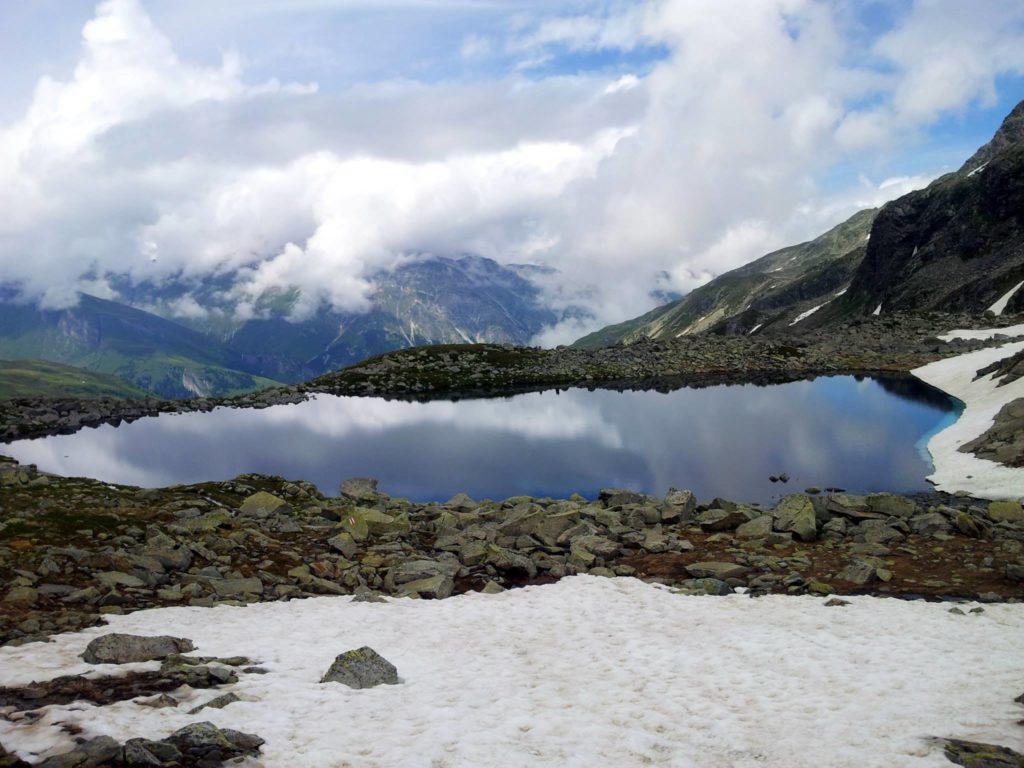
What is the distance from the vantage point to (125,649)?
46.8 ft

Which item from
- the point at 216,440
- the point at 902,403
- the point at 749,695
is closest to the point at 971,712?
the point at 749,695

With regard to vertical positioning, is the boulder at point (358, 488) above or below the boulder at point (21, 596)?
below

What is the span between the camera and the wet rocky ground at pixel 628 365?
98562mm

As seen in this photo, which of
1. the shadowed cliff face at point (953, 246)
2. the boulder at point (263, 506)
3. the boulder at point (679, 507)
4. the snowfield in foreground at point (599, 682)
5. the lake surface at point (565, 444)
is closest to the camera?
the snowfield in foreground at point (599, 682)

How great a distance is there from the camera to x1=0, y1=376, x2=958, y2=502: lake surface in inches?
1775

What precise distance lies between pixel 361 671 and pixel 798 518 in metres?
19.9

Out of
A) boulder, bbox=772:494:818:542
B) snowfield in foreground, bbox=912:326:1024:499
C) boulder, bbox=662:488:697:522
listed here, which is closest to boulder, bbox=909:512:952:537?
boulder, bbox=772:494:818:542

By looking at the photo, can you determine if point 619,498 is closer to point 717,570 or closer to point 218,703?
point 717,570

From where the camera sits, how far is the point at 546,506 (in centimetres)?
3406

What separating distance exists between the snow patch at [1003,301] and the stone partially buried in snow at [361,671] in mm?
134006

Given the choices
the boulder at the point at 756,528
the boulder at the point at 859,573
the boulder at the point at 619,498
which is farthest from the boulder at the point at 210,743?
the boulder at the point at 619,498

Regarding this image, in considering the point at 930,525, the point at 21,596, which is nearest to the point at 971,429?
the point at 930,525

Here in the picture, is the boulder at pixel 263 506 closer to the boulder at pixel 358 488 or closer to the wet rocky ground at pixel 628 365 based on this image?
the boulder at pixel 358 488

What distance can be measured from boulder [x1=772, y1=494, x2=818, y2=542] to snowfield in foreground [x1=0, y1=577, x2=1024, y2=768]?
6860 millimetres
